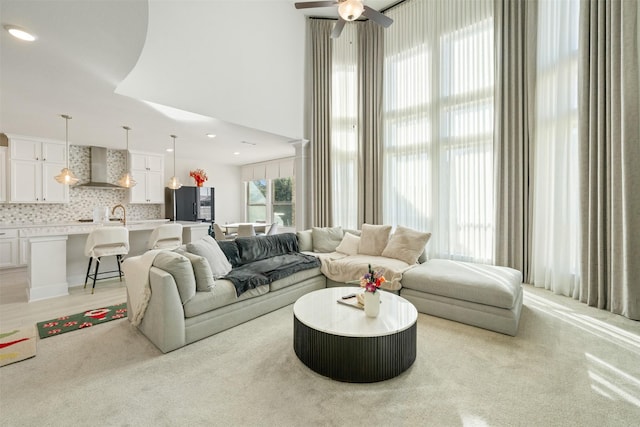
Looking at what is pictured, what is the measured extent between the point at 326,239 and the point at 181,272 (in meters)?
2.44

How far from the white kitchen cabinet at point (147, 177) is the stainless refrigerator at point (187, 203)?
252 millimetres

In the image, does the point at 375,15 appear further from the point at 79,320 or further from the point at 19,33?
the point at 79,320

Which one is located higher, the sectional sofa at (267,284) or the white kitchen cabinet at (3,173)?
the white kitchen cabinet at (3,173)

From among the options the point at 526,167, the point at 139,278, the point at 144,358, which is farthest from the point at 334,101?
the point at 144,358

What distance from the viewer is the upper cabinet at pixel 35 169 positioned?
5.18 metres

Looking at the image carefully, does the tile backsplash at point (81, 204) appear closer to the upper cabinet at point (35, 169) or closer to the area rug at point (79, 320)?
the upper cabinet at point (35, 169)

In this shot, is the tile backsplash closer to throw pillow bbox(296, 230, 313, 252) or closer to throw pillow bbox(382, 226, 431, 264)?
throw pillow bbox(296, 230, 313, 252)

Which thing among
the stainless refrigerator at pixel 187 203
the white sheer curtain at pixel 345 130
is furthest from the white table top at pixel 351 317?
the stainless refrigerator at pixel 187 203

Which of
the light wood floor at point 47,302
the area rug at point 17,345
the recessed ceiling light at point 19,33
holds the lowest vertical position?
the area rug at point 17,345

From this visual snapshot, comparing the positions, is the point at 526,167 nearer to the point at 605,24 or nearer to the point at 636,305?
the point at 605,24

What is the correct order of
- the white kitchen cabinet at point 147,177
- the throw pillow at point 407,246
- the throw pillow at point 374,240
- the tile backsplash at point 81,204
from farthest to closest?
the white kitchen cabinet at point 147,177, the tile backsplash at point 81,204, the throw pillow at point 374,240, the throw pillow at point 407,246

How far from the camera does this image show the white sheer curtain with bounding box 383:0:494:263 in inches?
165

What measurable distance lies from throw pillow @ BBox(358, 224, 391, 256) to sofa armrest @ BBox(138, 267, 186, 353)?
2526mm

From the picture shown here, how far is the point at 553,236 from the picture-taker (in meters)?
3.59
